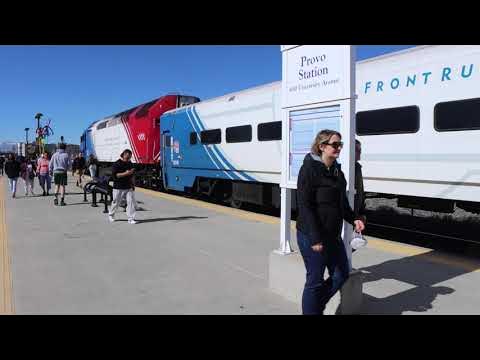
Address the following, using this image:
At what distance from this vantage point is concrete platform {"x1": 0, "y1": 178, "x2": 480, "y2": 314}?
450 cm

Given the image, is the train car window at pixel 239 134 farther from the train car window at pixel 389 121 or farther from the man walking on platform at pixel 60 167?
the man walking on platform at pixel 60 167

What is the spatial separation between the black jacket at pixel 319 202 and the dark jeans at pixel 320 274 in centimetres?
10

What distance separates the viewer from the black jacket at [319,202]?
352 cm

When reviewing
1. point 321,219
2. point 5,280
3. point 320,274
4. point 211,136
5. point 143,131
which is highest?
point 143,131

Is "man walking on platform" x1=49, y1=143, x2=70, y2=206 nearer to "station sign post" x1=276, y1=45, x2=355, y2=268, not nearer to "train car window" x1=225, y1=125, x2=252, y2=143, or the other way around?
"train car window" x1=225, y1=125, x2=252, y2=143

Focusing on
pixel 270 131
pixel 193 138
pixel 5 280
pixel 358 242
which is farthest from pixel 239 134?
pixel 358 242

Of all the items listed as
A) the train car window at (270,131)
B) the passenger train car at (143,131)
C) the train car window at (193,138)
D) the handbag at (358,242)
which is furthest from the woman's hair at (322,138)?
the passenger train car at (143,131)

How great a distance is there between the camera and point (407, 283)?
206 inches

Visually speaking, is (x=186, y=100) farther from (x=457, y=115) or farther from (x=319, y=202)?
(x=319, y=202)

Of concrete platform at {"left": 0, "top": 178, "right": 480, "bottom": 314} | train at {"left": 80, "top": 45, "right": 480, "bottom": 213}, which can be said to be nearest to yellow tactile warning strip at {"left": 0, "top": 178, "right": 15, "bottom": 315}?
concrete platform at {"left": 0, "top": 178, "right": 480, "bottom": 314}

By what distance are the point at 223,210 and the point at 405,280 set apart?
6.84m

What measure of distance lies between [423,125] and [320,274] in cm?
438

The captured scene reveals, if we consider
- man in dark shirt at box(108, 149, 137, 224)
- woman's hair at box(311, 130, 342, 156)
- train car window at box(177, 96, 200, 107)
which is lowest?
man in dark shirt at box(108, 149, 137, 224)

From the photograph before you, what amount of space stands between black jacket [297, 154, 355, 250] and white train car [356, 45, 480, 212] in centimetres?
372
